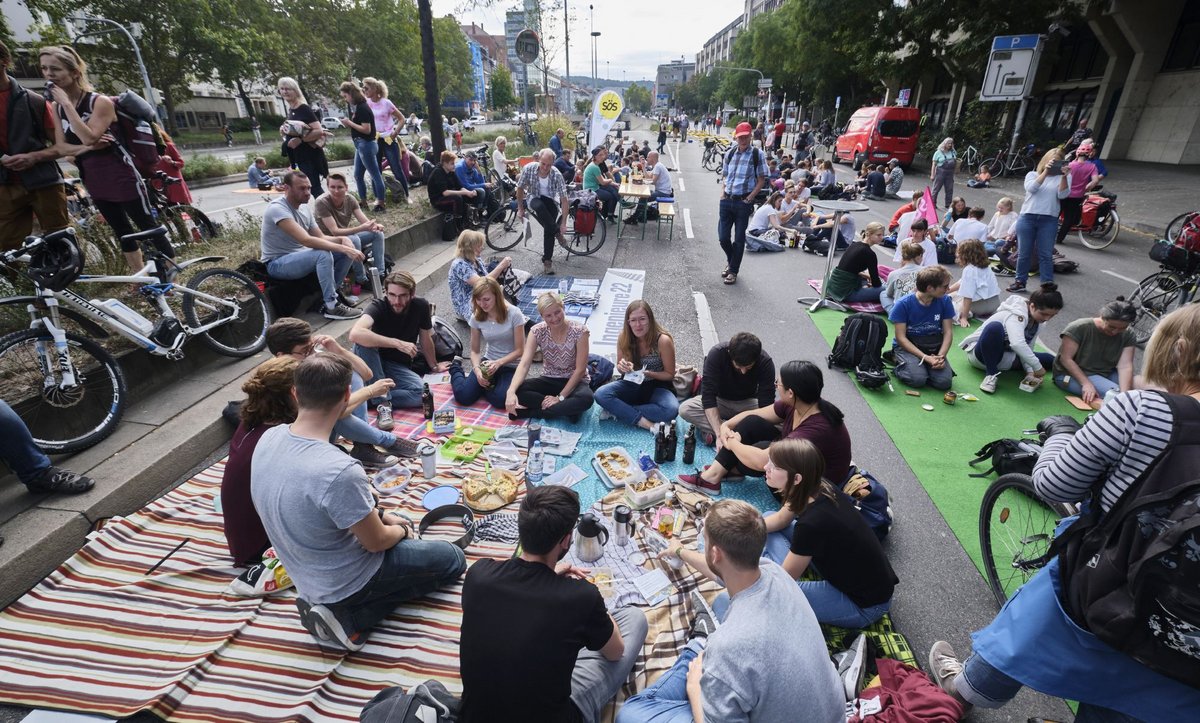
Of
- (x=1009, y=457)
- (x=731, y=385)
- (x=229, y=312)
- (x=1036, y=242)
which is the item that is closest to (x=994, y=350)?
(x=1009, y=457)

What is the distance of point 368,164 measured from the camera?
9875mm

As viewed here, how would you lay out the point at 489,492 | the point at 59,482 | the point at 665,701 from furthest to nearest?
1. the point at 489,492
2. the point at 59,482
3. the point at 665,701

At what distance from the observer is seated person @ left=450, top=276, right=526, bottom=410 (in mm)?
5238

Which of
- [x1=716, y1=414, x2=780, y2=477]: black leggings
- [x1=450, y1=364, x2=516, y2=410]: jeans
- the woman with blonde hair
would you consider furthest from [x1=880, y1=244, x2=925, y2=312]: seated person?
[x1=450, y1=364, x2=516, y2=410]: jeans

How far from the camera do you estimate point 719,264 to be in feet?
34.1

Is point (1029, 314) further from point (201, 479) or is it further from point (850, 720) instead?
point (201, 479)

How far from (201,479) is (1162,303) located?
11.6 metres

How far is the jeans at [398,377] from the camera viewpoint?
5.12m

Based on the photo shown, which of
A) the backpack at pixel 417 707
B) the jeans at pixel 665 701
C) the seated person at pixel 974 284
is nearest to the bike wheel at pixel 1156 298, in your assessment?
the seated person at pixel 974 284

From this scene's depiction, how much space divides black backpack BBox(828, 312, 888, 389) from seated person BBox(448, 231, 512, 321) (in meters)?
4.35

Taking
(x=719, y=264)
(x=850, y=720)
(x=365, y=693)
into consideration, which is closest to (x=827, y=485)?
(x=850, y=720)

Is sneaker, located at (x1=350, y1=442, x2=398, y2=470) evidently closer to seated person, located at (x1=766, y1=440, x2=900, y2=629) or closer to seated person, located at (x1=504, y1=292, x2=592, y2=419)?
seated person, located at (x1=504, y1=292, x2=592, y2=419)

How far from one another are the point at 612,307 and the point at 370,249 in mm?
3572

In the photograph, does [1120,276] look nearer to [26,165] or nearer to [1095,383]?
[1095,383]
